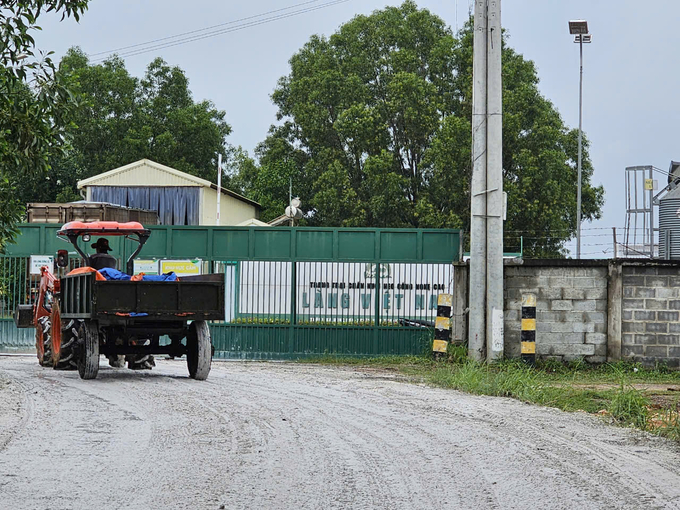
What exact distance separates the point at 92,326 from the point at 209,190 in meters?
35.1

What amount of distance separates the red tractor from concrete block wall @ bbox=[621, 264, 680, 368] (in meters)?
7.90

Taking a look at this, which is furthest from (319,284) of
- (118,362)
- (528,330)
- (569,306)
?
(569,306)

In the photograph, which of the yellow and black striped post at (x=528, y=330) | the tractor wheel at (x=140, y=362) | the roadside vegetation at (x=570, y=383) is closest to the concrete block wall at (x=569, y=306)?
the roadside vegetation at (x=570, y=383)

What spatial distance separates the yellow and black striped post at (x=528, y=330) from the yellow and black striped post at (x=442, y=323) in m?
1.50

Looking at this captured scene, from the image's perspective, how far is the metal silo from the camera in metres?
20.3

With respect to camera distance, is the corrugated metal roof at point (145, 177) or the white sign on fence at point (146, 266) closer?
the white sign on fence at point (146, 266)

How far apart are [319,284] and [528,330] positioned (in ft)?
15.3

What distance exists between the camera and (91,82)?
2215 inches

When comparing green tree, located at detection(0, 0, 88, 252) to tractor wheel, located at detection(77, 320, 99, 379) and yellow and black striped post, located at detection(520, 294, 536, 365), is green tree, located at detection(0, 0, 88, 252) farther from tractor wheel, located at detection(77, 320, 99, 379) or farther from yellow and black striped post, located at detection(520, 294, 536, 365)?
yellow and black striped post, located at detection(520, 294, 536, 365)

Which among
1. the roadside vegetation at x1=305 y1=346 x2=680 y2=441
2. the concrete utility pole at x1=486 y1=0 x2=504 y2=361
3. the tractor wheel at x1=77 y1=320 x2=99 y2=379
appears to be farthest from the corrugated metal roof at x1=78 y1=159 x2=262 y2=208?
the tractor wheel at x1=77 y1=320 x2=99 y2=379

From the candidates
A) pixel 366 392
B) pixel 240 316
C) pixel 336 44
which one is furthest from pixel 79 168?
pixel 366 392

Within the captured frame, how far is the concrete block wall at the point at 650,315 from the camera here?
60.0ft

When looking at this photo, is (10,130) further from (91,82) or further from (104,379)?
(91,82)

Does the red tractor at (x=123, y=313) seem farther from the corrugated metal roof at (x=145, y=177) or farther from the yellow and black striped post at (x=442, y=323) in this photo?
the corrugated metal roof at (x=145, y=177)
